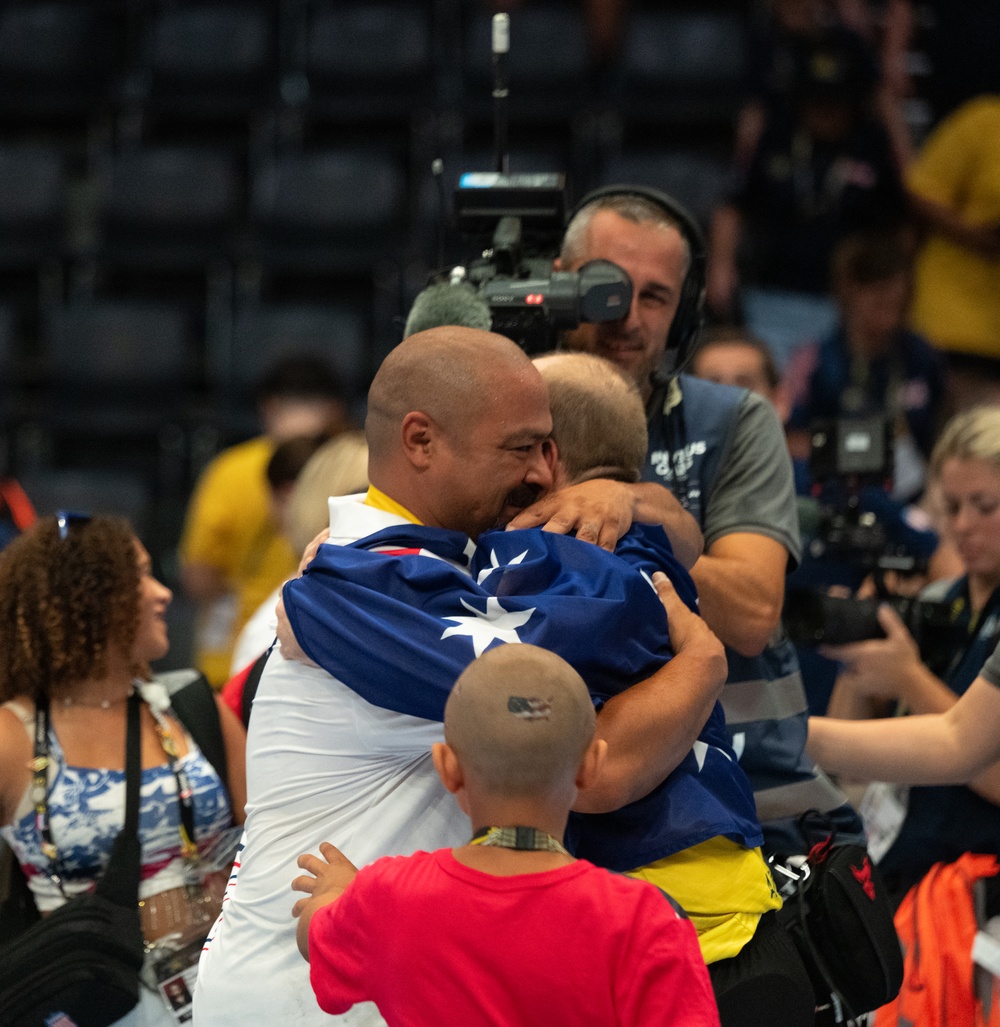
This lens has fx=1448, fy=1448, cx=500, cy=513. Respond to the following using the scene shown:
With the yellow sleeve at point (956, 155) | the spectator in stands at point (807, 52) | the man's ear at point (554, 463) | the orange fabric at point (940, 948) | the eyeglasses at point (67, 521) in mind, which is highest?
the spectator in stands at point (807, 52)

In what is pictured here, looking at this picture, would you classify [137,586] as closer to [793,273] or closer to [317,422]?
[317,422]

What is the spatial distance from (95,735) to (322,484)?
1.06m

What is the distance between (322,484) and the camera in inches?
142

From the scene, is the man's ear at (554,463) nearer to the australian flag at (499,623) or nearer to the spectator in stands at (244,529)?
the australian flag at (499,623)

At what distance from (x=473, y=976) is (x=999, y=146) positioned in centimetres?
494

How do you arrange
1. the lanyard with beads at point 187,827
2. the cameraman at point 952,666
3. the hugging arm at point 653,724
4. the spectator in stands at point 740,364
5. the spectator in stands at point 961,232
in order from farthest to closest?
the spectator in stands at point 961,232 < the spectator in stands at point 740,364 < the cameraman at point 952,666 < the lanyard with beads at point 187,827 < the hugging arm at point 653,724

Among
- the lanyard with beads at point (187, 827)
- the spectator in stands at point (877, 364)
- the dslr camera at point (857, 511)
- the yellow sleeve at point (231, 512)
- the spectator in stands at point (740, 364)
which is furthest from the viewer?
the spectator in stands at point (877, 364)

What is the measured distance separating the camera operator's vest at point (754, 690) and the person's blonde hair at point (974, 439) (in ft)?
2.71

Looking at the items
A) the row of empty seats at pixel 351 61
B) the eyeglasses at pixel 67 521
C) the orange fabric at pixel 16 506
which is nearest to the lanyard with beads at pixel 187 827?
the eyeglasses at pixel 67 521

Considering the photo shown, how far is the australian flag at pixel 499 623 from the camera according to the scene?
1.75 meters

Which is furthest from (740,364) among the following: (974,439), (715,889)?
(715,889)

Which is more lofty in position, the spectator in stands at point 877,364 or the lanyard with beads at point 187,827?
the spectator in stands at point 877,364

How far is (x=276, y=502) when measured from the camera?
14.5 ft

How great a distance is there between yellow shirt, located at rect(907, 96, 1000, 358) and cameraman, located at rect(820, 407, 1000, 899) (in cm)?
274
